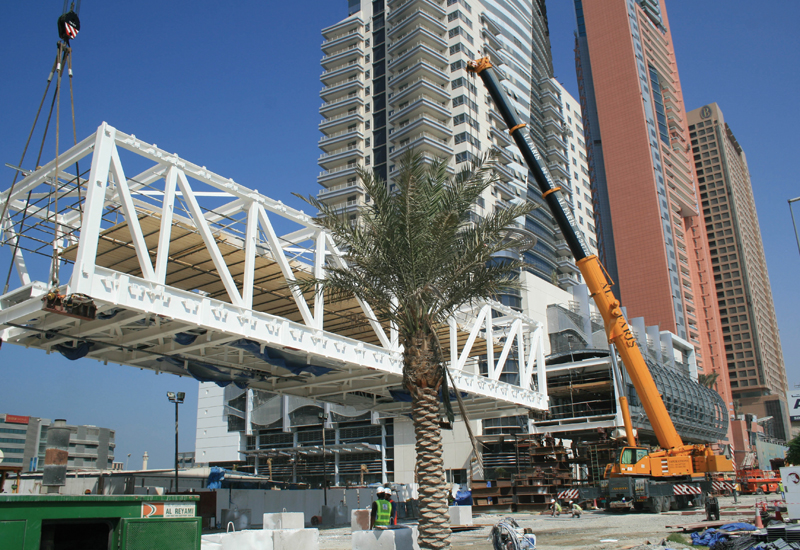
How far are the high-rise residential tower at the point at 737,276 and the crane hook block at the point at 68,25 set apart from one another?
543 feet

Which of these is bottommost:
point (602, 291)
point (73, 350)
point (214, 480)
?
point (214, 480)

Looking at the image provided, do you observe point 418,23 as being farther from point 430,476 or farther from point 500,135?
point 430,476

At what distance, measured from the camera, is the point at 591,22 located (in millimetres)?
123562

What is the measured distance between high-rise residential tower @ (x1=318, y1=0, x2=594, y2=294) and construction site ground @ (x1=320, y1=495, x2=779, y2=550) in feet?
159

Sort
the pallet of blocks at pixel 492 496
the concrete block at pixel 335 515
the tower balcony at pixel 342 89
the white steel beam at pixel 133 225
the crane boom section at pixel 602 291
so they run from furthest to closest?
1. the tower balcony at pixel 342 89
2. the pallet of blocks at pixel 492 496
3. the concrete block at pixel 335 515
4. the crane boom section at pixel 602 291
5. the white steel beam at pixel 133 225

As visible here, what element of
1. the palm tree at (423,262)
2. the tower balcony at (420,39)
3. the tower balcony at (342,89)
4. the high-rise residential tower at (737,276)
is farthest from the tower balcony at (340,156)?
the high-rise residential tower at (737,276)

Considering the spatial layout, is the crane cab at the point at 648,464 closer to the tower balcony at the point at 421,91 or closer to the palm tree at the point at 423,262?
the palm tree at the point at 423,262

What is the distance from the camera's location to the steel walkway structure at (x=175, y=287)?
714 inches

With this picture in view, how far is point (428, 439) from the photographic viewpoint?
49.1 feet

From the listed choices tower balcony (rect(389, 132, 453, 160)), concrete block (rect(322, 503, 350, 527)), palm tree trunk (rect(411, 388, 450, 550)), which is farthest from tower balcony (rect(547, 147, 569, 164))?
palm tree trunk (rect(411, 388, 450, 550))

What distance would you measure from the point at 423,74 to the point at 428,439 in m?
69.1

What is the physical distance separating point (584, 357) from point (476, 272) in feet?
137

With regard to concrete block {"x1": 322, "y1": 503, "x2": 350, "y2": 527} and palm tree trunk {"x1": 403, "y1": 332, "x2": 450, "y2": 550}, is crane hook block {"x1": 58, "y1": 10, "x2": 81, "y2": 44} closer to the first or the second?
palm tree trunk {"x1": 403, "y1": 332, "x2": 450, "y2": 550}

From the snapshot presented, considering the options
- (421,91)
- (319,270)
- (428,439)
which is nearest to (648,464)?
(428,439)
